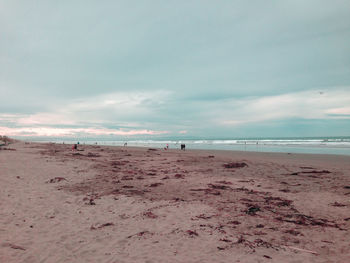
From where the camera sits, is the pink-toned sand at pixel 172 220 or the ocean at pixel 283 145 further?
the ocean at pixel 283 145

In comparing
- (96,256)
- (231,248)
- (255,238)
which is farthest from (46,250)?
(255,238)

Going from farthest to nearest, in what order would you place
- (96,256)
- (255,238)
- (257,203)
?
1. (257,203)
2. (255,238)
3. (96,256)

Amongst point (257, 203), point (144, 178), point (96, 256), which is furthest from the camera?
point (144, 178)

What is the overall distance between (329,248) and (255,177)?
8201 mm

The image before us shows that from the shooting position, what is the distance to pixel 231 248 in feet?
16.7

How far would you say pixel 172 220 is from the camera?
22.1 feet

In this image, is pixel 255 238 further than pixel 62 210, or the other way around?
pixel 62 210

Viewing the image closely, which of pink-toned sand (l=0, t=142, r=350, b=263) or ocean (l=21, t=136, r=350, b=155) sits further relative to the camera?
ocean (l=21, t=136, r=350, b=155)

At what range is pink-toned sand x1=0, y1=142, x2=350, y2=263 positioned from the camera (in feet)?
16.1

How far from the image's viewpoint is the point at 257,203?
328 inches

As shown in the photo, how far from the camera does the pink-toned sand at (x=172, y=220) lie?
4.91 meters

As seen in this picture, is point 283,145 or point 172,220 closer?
point 172,220

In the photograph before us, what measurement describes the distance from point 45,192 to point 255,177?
10.2m

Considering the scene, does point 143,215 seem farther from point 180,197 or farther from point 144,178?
point 144,178
